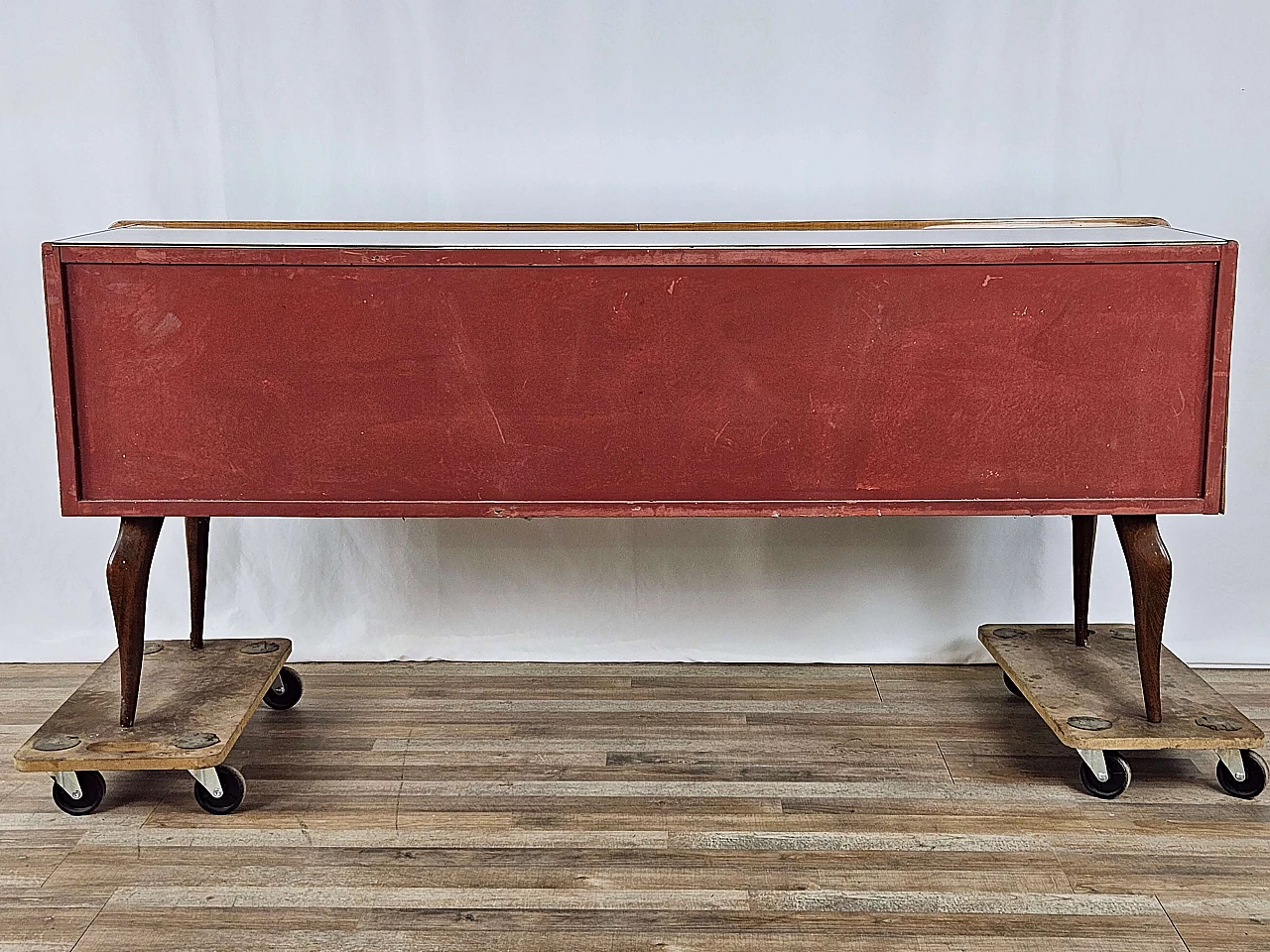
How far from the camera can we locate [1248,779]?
192cm

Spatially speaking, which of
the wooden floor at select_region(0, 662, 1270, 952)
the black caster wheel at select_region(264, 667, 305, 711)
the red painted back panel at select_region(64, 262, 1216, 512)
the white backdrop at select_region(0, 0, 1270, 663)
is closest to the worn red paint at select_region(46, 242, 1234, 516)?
the red painted back panel at select_region(64, 262, 1216, 512)

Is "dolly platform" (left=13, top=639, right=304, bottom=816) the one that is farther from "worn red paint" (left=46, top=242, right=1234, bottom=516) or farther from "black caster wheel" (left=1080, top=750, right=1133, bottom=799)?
"black caster wheel" (left=1080, top=750, right=1133, bottom=799)

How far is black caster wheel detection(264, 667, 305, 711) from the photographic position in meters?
2.31

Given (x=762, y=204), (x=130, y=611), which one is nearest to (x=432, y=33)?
(x=762, y=204)

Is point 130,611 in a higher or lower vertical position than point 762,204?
lower

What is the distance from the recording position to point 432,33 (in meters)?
2.39

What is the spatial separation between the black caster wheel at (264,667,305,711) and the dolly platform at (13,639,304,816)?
109 mm

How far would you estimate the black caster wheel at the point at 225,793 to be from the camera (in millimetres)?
1900

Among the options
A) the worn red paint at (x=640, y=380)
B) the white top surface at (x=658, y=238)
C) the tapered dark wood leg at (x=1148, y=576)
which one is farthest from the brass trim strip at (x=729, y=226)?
the tapered dark wood leg at (x=1148, y=576)

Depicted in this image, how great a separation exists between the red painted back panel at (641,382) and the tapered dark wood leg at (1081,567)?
0.45 metres

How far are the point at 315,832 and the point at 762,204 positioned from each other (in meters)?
1.40

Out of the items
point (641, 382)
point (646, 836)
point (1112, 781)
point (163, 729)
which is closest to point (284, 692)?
point (163, 729)

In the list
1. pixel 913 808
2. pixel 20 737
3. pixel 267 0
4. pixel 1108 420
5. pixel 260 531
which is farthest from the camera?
pixel 260 531

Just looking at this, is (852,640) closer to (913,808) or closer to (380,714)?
(913,808)
